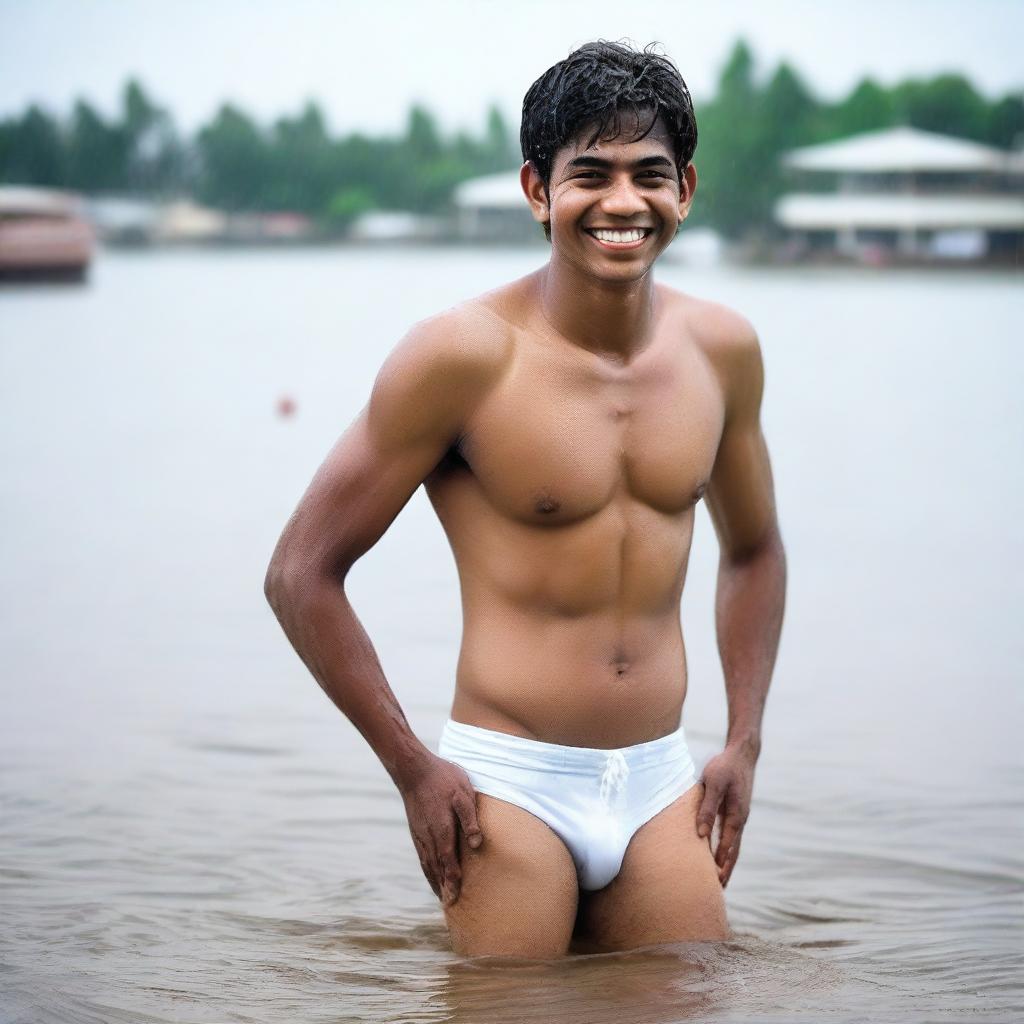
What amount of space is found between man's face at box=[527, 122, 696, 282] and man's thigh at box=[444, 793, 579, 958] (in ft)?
3.19

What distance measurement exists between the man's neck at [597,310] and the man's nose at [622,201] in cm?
13

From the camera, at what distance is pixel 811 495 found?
1485cm

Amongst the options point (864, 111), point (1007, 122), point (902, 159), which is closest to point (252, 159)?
point (864, 111)

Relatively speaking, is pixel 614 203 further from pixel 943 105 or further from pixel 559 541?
pixel 943 105

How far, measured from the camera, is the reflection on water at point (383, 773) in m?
3.96

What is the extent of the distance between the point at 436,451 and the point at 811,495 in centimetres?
1170

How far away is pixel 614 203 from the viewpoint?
3361 millimetres

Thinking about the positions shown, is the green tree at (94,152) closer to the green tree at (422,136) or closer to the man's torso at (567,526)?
the green tree at (422,136)

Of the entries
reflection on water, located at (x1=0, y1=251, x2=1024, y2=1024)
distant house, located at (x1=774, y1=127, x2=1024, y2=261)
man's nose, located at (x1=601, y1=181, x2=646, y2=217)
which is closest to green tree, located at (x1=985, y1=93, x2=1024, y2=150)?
distant house, located at (x1=774, y1=127, x2=1024, y2=261)

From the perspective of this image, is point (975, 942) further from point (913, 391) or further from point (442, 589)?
point (913, 391)

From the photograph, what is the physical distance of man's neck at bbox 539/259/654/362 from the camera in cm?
347

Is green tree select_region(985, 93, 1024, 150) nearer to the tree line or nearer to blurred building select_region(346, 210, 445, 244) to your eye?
the tree line

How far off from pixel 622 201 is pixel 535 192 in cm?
28

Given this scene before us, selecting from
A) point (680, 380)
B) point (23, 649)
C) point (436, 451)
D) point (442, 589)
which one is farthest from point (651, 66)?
point (442, 589)
